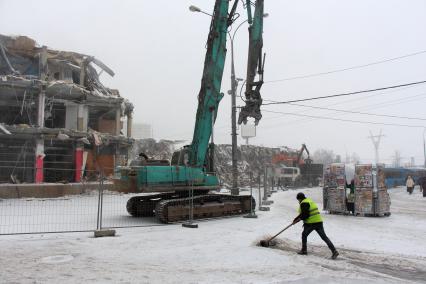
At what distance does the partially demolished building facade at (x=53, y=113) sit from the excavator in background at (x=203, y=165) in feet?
48.6

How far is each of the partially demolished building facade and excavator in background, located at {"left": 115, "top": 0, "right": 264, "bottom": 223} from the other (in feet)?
48.6

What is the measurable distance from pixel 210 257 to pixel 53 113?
100ft

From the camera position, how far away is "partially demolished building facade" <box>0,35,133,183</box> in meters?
28.8

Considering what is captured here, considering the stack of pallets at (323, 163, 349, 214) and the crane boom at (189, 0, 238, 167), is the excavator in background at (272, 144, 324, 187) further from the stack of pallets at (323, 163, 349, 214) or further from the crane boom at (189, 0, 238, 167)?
the crane boom at (189, 0, 238, 167)

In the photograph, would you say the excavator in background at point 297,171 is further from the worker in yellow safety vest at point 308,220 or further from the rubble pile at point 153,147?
the worker in yellow safety vest at point 308,220

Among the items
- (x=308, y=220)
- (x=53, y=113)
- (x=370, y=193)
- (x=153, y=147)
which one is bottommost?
(x=308, y=220)

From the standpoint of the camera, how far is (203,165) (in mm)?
15570

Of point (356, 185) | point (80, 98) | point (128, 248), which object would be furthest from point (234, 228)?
point (80, 98)

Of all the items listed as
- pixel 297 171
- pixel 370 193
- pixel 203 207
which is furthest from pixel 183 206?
pixel 297 171

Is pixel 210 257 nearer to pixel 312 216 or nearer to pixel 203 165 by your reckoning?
pixel 312 216

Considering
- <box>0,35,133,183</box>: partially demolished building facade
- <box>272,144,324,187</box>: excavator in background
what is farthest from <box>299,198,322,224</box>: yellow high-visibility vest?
<box>272,144,324,187</box>: excavator in background

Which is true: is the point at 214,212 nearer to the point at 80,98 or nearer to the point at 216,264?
the point at 216,264

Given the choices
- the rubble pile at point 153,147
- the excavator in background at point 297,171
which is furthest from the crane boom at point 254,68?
the rubble pile at point 153,147

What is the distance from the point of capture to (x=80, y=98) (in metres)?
32.8
